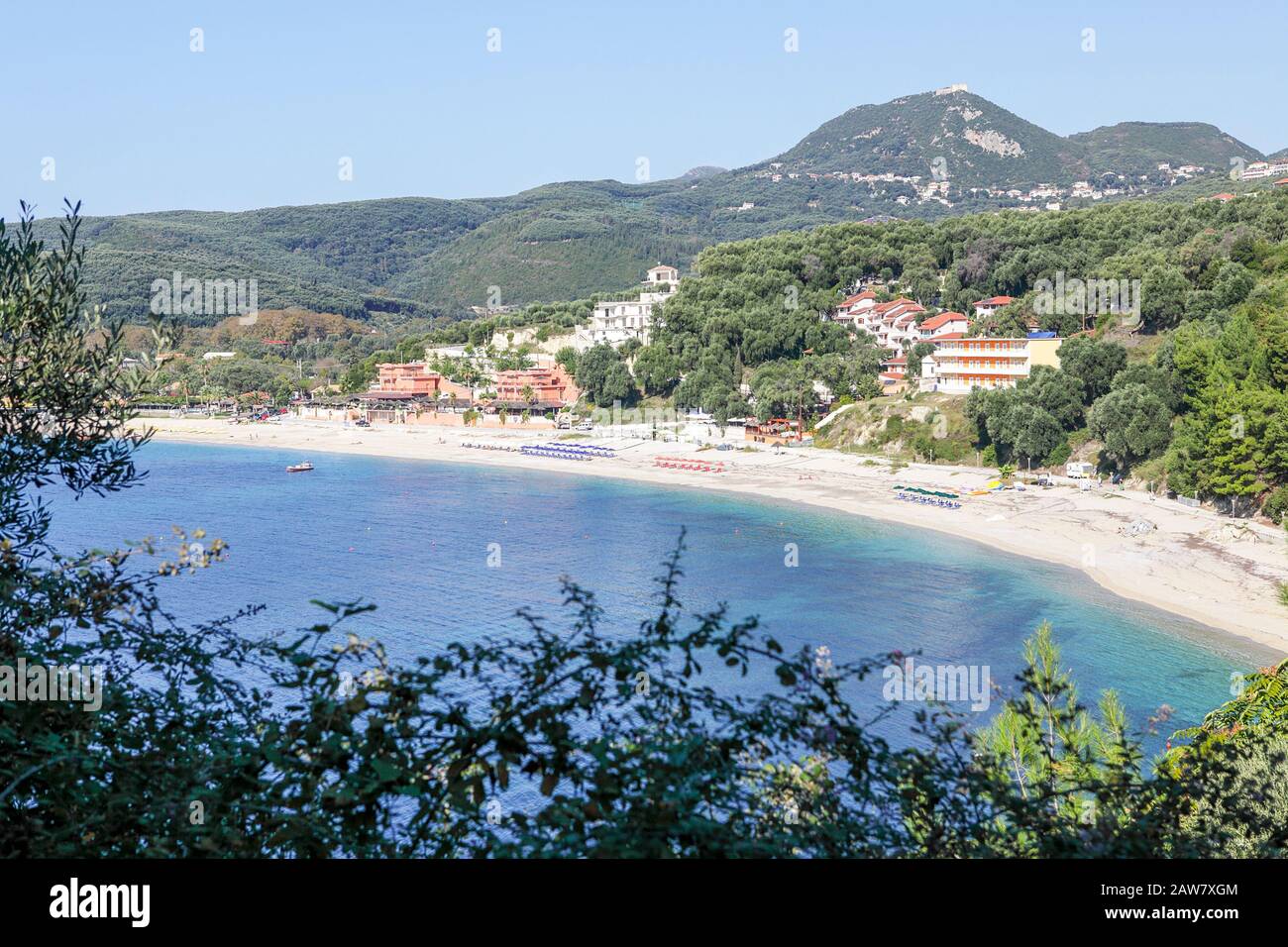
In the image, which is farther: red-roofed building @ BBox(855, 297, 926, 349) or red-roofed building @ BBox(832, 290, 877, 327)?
red-roofed building @ BBox(832, 290, 877, 327)

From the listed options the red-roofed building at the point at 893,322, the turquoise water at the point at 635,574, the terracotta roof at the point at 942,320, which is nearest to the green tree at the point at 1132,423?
the turquoise water at the point at 635,574

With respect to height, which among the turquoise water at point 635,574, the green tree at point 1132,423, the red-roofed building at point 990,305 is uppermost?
the red-roofed building at point 990,305

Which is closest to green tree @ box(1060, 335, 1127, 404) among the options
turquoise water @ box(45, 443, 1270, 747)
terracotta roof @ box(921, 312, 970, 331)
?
terracotta roof @ box(921, 312, 970, 331)

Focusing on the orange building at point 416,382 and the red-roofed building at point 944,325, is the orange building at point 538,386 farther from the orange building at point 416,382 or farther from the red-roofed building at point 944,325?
the red-roofed building at point 944,325

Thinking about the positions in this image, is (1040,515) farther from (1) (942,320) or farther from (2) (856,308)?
(2) (856,308)

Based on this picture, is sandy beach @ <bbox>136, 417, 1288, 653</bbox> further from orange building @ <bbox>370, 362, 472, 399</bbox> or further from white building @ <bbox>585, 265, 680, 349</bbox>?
orange building @ <bbox>370, 362, 472, 399</bbox>

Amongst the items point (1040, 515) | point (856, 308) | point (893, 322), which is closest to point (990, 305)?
point (893, 322)
